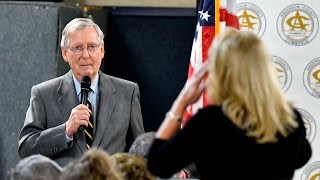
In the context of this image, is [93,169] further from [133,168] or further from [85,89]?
[85,89]

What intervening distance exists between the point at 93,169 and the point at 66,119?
4.05 ft

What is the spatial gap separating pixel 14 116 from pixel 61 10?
2.75ft

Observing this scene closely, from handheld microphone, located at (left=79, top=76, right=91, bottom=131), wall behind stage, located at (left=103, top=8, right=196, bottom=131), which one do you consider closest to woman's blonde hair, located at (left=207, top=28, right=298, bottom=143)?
handheld microphone, located at (left=79, top=76, right=91, bottom=131)

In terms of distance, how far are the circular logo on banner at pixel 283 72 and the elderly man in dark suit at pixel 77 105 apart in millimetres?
1196

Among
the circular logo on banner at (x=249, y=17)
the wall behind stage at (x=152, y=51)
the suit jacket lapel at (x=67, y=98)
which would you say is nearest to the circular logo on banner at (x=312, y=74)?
the circular logo on banner at (x=249, y=17)

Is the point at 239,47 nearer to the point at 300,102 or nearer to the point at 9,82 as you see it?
the point at 300,102

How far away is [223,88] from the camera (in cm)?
290

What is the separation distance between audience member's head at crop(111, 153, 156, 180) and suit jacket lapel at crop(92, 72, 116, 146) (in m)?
0.93

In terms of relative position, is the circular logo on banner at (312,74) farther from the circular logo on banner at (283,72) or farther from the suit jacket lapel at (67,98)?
the suit jacket lapel at (67,98)

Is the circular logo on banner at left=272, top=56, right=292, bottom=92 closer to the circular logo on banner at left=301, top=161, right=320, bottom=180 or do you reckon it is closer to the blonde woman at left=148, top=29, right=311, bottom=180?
the circular logo on banner at left=301, top=161, right=320, bottom=180

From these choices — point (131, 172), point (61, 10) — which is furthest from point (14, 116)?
point (131, 172)

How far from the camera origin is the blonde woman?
9.50ft

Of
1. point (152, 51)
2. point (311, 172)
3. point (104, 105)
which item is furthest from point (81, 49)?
point (152, 51)

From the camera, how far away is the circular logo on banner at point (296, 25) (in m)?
5.11
